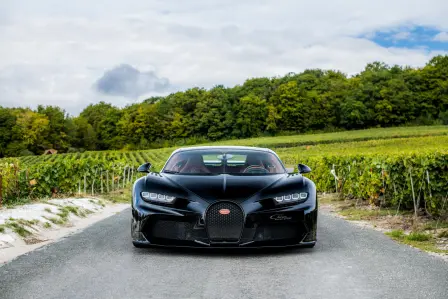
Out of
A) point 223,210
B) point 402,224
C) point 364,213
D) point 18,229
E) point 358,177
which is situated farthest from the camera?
point 358,177

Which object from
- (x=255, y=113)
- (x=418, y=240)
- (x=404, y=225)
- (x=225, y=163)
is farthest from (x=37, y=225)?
(x=255, y=113)

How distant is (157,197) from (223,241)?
1055mm

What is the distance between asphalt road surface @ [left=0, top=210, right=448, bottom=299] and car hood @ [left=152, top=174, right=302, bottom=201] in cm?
80

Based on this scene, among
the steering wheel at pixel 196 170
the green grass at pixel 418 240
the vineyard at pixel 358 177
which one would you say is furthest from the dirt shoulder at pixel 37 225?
the green grass at pixel 418 240

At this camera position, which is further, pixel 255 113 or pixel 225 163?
pixel 255 113

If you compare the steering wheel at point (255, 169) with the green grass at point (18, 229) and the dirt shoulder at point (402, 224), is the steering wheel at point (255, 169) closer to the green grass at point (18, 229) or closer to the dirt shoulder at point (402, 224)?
the dirt shoulder at point (402, 224)

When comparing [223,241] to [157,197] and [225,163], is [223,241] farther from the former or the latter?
[225,163]

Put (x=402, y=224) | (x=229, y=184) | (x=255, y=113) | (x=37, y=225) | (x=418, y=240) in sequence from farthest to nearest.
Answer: (x=255, y=113), (x=402, y=224), (x=37, y=225), (x=418, y=240), (x=229, y=184)

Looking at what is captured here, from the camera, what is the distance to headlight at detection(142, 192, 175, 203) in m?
7.10

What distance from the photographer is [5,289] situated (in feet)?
17.1

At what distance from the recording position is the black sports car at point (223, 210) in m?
6.85

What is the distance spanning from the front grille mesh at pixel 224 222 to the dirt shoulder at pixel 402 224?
2666mm

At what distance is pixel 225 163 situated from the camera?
8531mm

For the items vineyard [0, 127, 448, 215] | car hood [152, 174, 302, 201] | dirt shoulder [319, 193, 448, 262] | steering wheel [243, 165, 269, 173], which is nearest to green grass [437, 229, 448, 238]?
dirt shoulder [319, 193, 448, 262]
